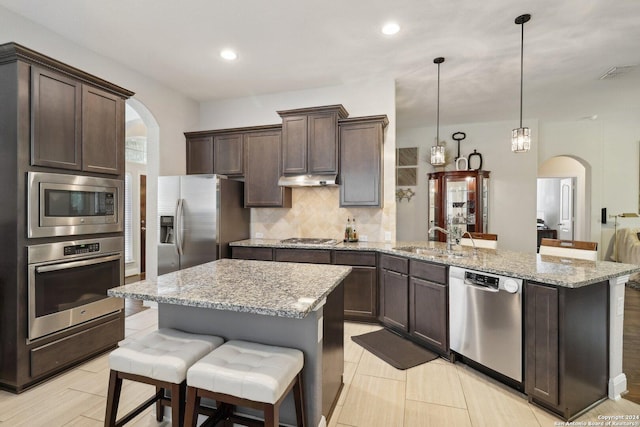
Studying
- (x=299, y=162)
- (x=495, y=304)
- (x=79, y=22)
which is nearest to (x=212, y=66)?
(x=79, y=22)

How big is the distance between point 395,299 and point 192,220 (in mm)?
2641

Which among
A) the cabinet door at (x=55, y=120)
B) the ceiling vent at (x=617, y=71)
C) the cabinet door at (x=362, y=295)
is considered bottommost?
the cabinet door at (x=362, y=295)

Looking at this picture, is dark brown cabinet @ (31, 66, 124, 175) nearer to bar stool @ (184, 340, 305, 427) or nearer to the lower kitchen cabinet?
bar stool @ (184, 340, 305, 427)

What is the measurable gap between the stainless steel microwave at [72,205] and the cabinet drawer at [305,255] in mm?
1708

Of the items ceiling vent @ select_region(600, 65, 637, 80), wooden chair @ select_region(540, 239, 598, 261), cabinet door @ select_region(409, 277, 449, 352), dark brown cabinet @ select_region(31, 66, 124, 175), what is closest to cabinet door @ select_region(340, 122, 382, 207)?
cabinet door @ select_region(409, 277, 449, 352)

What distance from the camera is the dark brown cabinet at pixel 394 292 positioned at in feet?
10.1

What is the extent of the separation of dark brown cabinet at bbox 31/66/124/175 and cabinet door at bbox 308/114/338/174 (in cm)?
205

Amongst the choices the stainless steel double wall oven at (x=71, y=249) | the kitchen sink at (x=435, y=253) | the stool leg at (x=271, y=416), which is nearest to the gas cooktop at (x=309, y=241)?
the kitchen sink at (x=435, y=253)

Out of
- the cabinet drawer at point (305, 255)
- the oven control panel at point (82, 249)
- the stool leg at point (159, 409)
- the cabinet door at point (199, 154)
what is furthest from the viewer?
the cabinet door at point (199, 154)

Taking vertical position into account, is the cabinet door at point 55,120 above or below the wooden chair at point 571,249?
above

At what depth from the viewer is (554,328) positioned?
6.27 ft

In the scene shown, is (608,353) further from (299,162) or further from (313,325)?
(299,162)

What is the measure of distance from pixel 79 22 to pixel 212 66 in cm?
126

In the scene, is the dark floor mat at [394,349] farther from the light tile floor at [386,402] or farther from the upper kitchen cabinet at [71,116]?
the upper kitchen cabinet at [71,116]
